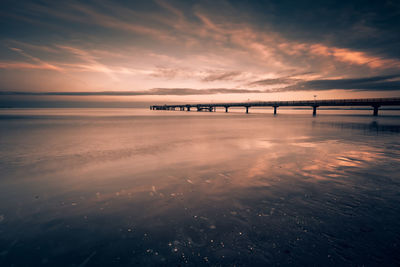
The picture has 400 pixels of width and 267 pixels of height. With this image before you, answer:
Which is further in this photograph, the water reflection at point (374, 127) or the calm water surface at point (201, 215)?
the water reflection at point (374, 127)

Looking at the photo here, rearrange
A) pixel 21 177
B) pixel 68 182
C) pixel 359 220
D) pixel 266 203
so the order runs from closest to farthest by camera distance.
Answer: pixel 359 220, pixel 266 203, pixel 68 182, pixel 21 177

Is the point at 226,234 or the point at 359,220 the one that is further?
the point at 359,220

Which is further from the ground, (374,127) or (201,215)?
(374,127)

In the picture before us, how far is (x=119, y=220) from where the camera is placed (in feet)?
17.5

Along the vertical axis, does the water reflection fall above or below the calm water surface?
above

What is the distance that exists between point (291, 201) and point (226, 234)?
2.81 metres

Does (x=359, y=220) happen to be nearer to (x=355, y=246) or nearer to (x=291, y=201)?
(x=355, y=246)

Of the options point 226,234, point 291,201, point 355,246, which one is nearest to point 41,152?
point 226,234

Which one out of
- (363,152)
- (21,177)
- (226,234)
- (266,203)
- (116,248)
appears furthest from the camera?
(363,152)

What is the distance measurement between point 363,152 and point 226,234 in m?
14.0

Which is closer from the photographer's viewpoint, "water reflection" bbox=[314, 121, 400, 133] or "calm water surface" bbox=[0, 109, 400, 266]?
"calm water surface" bbox=[0, 109, 400, 266]

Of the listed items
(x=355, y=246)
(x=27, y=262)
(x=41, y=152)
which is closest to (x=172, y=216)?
(x=27, y=262)

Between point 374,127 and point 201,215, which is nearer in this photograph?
point 201,215

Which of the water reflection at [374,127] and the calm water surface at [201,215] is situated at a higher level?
the water reflection at [374,127]
